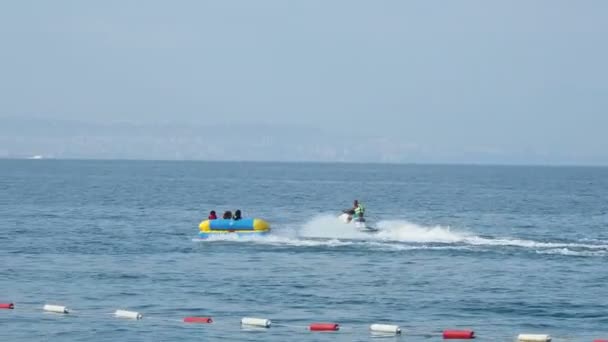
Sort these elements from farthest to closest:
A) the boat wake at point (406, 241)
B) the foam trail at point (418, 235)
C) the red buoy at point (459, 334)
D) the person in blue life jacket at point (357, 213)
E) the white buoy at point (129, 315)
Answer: the person in blue life jacket at point (357, 213) → the foam trail at point (418, 235) → the boat wake at point (406, 241) → the white buoy at point (129, 315) → the red buoy at point (459, 334)

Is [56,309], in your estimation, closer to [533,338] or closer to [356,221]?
[533,338]

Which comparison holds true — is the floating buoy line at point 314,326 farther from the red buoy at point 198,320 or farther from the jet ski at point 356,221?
the jet ski at point 356,221

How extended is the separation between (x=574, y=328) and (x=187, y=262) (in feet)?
70.2

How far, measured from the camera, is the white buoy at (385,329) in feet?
109

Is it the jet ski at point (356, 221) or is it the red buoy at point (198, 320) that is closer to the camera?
the red buoy at point (198, 320)

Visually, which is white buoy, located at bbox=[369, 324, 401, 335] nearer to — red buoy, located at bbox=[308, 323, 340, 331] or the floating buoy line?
the floating buoy line

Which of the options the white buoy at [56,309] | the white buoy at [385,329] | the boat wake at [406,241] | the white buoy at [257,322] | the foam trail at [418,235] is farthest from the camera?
the foam trail at [418,235]

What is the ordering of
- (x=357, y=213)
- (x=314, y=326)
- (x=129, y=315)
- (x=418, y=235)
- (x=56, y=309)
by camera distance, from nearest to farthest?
(x=314, y=326), (x=129, y=315), (x=56, y=309), (x=418, y=235), (x=357, y=213)

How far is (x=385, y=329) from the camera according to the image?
33500 millimetres

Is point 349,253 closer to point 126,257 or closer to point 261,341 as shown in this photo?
point 126,257

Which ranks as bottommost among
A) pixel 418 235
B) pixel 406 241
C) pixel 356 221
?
pixel 406 241

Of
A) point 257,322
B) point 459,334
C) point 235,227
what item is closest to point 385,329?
point 459,334

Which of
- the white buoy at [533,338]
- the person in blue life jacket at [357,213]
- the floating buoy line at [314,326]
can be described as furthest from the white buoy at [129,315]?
the person in blue life jacket at [357,213]

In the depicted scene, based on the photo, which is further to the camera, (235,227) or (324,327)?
(235,227)
